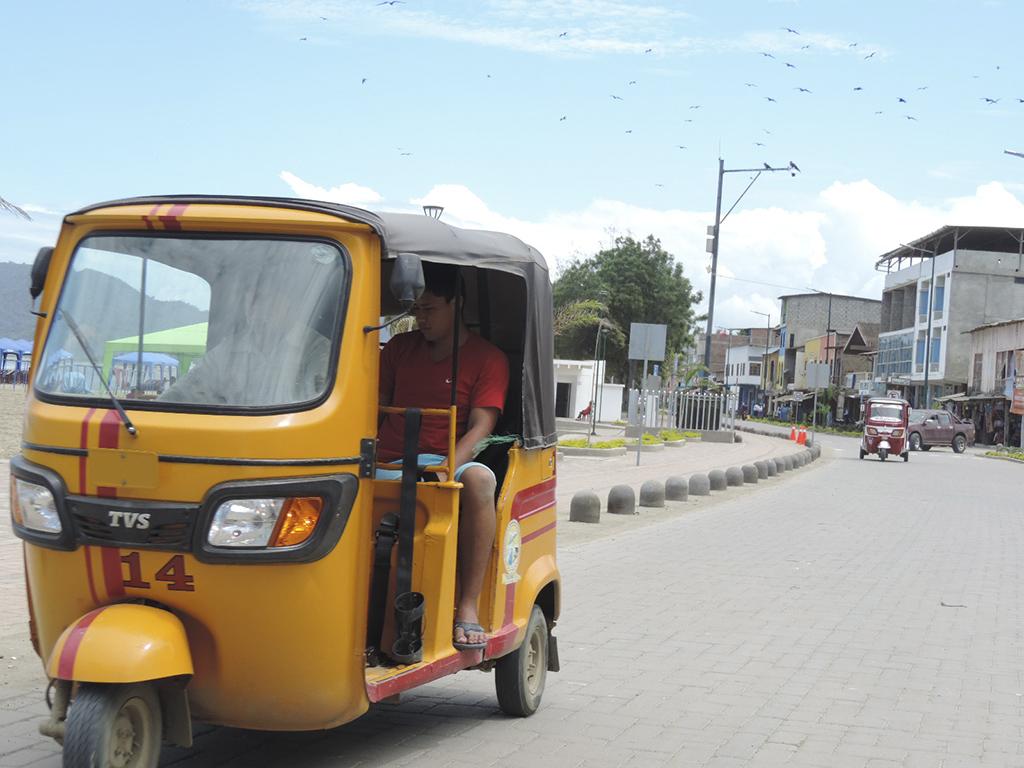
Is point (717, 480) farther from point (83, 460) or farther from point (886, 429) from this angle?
point (83, 460)

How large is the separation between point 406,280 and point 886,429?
3802 cm

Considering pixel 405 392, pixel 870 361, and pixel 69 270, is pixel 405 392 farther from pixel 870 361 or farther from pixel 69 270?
pixel 870 361

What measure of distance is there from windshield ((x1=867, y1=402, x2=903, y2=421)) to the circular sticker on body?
36.7 metres

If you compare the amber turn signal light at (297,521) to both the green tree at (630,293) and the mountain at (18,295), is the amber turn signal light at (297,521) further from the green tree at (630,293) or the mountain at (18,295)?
the green tree at (630,293)

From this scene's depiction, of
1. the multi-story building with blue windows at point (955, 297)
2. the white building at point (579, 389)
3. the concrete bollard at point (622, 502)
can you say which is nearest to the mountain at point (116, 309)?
the concrete bollard at point (622, 502)

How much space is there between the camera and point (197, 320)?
4898 millimetres

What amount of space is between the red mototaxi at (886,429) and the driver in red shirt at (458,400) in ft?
120

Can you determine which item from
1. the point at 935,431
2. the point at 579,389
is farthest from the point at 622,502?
the point at 579,389

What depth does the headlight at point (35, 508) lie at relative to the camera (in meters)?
4.69

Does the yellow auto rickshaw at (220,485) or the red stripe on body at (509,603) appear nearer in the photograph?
the yellow auto rickshaw at (220,485)

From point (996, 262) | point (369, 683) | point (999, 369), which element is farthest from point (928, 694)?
point (996, 262)

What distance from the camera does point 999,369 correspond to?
75250mm

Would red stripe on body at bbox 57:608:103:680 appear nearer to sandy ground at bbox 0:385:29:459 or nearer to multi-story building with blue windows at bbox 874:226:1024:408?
sandy ground at bbox 0:385:29:459

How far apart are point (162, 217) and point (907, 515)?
17.3 metres
